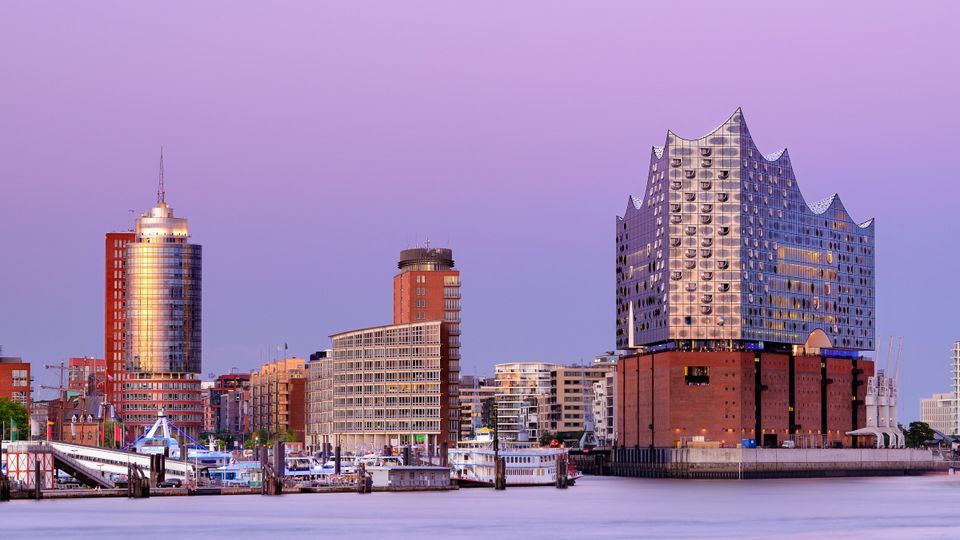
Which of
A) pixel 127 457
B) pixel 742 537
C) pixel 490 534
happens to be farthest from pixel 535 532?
pixel 127 457

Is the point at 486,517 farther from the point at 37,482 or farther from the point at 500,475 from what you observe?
the point at 500,475

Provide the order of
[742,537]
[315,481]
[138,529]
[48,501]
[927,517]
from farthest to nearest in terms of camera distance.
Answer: [315,481] → [48,501] → [927,517] → [138,529] → [742,537]

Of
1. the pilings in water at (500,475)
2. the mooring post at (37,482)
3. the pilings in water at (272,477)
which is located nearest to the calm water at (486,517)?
the mooring post at (37,482)

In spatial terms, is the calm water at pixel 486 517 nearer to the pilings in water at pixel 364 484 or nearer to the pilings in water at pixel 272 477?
the pilings in water at pixel 364 484

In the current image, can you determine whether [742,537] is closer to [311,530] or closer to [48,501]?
[311,530]

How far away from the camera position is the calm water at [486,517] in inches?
5037

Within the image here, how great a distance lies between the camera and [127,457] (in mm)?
184125

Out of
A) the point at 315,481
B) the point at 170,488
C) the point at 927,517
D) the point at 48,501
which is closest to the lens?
the point at 927,517

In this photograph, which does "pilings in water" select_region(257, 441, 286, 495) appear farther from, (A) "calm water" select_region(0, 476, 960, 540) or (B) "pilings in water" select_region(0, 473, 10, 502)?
(B) "pilings in water" select_region(0, 473, 10, 502)

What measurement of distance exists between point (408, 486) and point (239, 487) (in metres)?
17.7

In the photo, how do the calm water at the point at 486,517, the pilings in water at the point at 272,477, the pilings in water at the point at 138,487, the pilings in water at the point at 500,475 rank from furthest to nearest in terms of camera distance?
the pilings in water at the point at 500,475 < the pilings in water at the point at 272,477 < the pilings in water at the point at 138,487 < the calm water at the point at 486,517

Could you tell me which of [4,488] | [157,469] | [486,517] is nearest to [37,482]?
[4,488]

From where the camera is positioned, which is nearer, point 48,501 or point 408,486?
point 48,501

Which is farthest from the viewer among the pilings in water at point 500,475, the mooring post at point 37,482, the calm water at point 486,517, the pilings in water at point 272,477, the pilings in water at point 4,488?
the pilings in water at point 500,475
